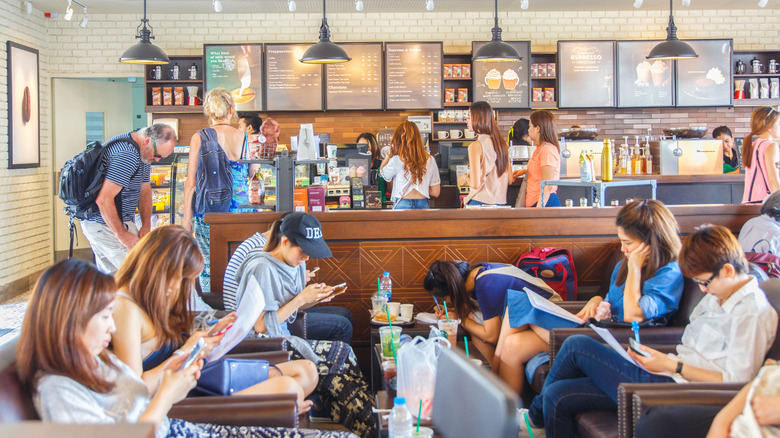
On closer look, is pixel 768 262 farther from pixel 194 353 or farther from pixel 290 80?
pixel 290 80

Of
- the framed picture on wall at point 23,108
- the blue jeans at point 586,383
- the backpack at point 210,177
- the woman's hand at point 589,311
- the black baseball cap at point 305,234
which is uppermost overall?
the framed picture on wall at point 23,108

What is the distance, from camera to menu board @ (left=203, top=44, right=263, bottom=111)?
334 inches

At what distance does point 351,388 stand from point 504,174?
2779mm

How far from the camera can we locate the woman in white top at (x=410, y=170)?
5500 mm

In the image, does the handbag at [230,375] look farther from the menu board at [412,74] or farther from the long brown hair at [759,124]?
the menu board at [412,74]

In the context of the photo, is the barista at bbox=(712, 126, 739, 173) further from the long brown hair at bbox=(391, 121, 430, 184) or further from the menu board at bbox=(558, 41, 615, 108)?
the long brown hair at bbox=(391, 121, 430, 184)

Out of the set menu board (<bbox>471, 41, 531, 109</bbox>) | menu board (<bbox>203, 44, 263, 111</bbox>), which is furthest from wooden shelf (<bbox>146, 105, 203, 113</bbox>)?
menu board (<bbox>471, 41, 531, 109</bbox>)

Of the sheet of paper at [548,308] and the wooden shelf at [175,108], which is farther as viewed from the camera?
the wooden shelf at [175,108]

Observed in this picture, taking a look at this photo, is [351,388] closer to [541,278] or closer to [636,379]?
[636,379]

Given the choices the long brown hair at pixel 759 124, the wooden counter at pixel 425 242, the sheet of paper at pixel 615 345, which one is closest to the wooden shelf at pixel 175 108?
the wooden counter at pixel 425 242

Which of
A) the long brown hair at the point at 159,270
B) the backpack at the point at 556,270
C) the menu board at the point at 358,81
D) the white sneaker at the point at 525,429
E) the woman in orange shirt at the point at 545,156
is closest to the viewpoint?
the long brown hair at the point at 159,270

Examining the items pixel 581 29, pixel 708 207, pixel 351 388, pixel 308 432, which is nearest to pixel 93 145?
pixel 351 388

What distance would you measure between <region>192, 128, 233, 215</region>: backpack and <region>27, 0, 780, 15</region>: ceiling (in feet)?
13.2

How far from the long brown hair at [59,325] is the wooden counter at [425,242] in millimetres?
2693
